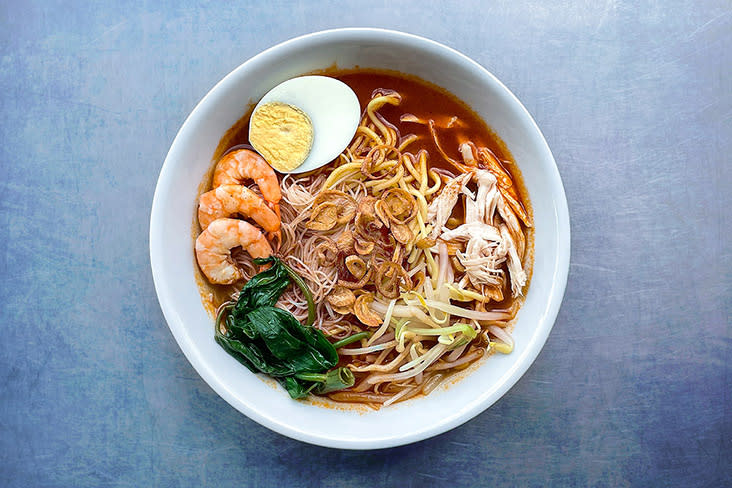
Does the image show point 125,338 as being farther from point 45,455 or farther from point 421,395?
point 421,395

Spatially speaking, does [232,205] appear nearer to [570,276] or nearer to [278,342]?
[278,342]

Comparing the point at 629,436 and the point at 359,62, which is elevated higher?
the point at 359,62

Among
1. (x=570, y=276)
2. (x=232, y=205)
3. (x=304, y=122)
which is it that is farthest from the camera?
(x=570, y=276)

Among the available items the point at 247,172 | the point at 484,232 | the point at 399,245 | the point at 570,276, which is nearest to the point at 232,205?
the point at 247,172

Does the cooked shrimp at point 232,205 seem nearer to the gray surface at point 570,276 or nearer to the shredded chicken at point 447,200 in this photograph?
the gray surface at point 570,276

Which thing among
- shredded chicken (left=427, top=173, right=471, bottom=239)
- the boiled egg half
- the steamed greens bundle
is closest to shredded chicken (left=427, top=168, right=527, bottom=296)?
shredded chicken (left=427, top=173, right=471, bottom=239)

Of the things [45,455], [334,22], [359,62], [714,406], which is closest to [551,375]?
[714,406]

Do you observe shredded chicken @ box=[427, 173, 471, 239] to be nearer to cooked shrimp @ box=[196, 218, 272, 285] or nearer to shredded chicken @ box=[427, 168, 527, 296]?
shredded chicken @ box=[427, 168, 527, 296]
